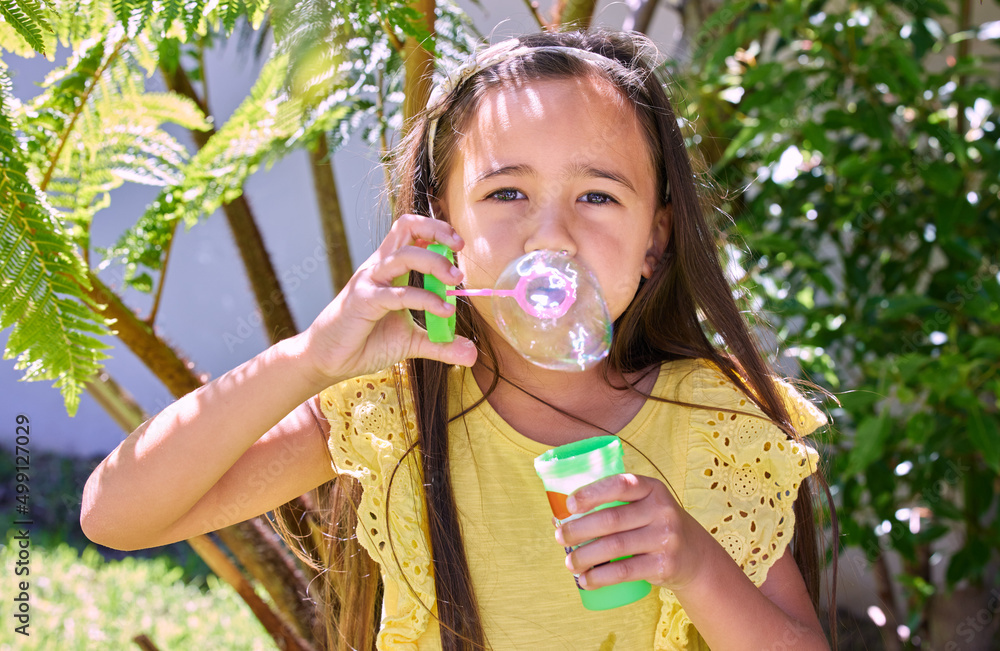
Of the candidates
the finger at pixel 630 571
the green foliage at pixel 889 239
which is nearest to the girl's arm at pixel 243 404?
the finger at pixel 630 571

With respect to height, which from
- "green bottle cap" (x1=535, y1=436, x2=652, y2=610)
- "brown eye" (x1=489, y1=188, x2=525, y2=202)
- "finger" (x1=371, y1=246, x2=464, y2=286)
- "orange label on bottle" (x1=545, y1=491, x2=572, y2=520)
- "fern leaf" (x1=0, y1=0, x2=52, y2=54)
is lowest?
"orange label on bottle" (x1=545, y1=491, x2=572, y2=520)

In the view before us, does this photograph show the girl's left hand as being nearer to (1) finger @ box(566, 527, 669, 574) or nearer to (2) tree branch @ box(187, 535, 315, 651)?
(1) finger @ box(566, 527, 669, 574)

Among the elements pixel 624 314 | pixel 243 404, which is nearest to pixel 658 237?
pixel 624 314

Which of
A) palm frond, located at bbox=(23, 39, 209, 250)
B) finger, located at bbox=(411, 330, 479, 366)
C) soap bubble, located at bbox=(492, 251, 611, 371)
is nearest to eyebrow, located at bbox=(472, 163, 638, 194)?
soap bubble, located at bbox=(492, 251, 611, 371)

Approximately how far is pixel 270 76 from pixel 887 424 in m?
1.53

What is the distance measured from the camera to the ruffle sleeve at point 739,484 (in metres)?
1.40

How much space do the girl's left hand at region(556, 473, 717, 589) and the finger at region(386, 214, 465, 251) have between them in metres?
0.37

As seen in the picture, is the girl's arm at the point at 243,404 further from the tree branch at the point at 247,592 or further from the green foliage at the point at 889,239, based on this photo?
the green foliage at the point at 889,239

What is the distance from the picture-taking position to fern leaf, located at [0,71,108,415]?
130 centimetres

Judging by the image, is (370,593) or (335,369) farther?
(370,593)

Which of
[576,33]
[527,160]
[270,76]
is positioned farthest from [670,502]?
[270,76]

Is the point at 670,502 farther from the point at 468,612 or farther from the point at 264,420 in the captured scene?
the point at 264,420

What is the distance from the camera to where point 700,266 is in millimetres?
1564

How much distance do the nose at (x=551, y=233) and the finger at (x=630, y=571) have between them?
1.42ft
